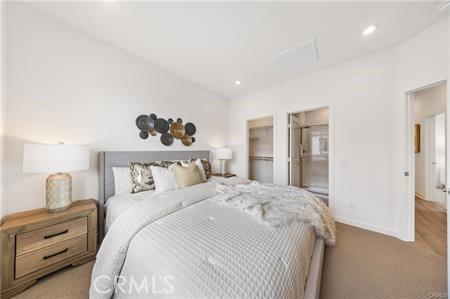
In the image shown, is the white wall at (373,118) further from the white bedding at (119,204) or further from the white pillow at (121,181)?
the white pillow at (121,181)

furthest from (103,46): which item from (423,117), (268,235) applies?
(423,117)

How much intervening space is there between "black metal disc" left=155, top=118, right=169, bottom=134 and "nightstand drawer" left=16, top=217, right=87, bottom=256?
155cm

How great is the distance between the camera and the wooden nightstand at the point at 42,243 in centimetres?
129

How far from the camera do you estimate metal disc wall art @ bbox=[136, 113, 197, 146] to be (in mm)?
2557

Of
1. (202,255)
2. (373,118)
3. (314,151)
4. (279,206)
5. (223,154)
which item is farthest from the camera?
(314,151)

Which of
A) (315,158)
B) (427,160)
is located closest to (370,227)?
(315,158)

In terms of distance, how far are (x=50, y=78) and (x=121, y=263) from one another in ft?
6.89

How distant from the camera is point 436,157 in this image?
139 inches

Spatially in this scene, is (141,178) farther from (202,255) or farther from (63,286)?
(202,255)

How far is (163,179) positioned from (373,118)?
3158 millimetres

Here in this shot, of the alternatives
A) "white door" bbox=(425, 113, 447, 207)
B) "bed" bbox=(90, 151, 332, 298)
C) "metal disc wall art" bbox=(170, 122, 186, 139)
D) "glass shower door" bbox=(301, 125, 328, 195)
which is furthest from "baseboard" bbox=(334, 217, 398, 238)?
"metal disc wall art" bbox=(170, 122, 186, 139)

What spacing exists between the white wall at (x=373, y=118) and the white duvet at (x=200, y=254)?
1572 millimetres

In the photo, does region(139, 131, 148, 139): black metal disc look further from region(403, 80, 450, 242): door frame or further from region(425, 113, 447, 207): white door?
region(425, 113, 447, 207): white door

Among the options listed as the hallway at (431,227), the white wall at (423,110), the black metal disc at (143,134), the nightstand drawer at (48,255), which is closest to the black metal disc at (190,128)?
the black metal disc at (143,134)
